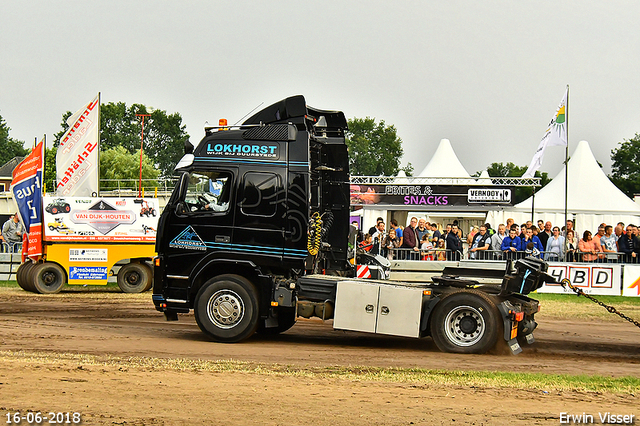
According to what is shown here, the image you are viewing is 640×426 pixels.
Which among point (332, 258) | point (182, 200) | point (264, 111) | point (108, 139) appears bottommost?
point (332, 258)

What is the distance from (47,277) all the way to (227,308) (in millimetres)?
11339

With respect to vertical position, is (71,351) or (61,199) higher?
(61,199)

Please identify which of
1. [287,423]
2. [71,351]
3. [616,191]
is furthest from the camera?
[616,191]

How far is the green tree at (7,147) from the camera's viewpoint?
398 ft

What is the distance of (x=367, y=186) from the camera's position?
39469mm

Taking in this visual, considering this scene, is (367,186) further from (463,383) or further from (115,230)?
(463,383)

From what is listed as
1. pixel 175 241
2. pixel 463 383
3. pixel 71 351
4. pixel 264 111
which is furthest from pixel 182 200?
pixel 463 383

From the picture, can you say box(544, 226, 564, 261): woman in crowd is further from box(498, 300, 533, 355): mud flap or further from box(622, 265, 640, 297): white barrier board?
box(498, 300, 533, 355): mud flap

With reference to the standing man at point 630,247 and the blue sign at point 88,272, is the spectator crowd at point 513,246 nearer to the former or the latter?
the standing man at point 630,247

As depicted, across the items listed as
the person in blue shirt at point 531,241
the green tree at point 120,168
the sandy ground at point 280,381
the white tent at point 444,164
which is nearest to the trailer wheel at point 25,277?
the sandy ground at point 280,381

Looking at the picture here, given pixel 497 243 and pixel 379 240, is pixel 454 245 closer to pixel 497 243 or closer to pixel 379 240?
pixel 497 243

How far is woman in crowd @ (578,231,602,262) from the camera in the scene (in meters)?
19.8

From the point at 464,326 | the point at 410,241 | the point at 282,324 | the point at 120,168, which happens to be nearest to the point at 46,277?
the point at 410,241

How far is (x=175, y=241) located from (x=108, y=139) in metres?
99.3
